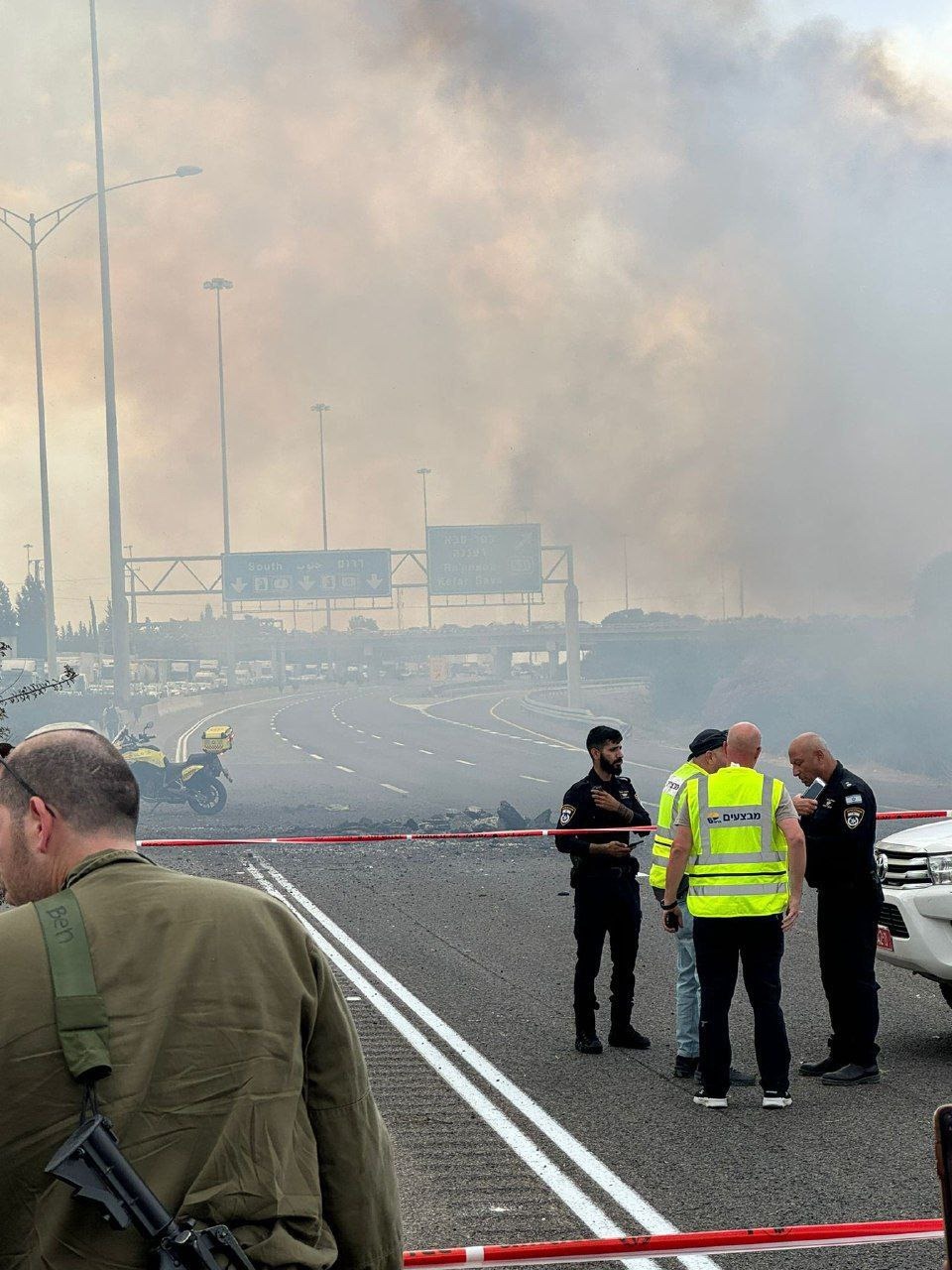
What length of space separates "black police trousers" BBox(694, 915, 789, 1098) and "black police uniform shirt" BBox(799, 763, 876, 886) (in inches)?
27.4

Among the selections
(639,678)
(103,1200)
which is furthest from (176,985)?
(639,678)

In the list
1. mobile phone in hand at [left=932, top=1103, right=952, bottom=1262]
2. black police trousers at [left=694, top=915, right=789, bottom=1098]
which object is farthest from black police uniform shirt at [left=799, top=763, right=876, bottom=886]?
mobile phone in hand at [left=932, top=1103, right=952, bottom=1262]

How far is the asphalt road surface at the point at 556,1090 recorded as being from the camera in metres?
5.66

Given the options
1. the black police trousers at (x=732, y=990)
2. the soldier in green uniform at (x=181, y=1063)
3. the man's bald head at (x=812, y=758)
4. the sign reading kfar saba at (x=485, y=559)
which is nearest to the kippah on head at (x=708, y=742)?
the man's bald head at (x=812, y=758)

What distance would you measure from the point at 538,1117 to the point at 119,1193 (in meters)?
5.34

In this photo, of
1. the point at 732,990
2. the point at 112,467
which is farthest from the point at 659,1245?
the point at 112,467

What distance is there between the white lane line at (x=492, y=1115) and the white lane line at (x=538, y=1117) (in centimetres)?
11

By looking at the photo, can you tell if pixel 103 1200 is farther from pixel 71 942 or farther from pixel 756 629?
pixel 756 629

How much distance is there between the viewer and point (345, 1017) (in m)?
2.39

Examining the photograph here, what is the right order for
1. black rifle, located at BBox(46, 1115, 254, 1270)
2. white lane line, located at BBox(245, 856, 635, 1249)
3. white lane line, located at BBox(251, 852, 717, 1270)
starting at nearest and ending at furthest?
black rifle, located at BBox(46, 1115, 254, 1270), white lane line, located at BBox(251, 852, 717, 1270), white lane line, located at BBox(245, 856, 635, 1249)

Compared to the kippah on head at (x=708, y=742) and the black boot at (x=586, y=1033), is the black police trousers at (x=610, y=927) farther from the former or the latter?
the kippah on head at (x=708, y=742)

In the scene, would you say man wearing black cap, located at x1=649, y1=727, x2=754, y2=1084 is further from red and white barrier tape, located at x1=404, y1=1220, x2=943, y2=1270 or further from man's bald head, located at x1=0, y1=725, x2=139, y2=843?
man's bald head, located at x1=0, y1=725, x2=139, y2=843

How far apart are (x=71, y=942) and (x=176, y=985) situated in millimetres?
162

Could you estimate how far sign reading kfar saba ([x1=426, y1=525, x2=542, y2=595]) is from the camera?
59.3 metres
